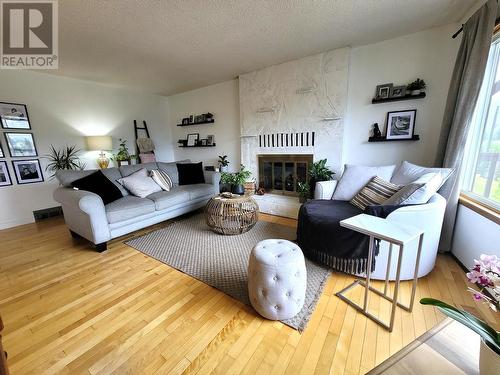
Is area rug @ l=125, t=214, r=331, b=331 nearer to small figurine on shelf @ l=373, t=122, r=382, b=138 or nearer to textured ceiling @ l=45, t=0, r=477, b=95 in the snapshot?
small figurine on shelf @ l=373, t=122, r=382, b=138

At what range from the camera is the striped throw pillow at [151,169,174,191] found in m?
3.18

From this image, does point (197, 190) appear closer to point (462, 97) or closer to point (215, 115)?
point (215, 115)

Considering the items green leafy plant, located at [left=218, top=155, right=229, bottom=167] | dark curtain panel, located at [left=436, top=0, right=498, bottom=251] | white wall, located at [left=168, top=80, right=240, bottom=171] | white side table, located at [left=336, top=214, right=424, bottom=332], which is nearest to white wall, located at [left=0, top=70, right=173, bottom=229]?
white wall, located at [left=168, top=80, right=240, bottom=171]

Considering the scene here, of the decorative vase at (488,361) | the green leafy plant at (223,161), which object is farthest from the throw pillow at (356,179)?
the green leafy plant at (223,161)

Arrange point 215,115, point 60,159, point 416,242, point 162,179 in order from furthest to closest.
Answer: point 215,115
point 60,159
point 162,179
point 416,242

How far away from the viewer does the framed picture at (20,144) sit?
10.3 feet

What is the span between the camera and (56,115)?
3.57 m

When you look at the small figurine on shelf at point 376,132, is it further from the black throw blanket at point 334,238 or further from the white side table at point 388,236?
the white side table at point 388,236

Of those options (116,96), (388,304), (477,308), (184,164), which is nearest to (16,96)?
(116,96)

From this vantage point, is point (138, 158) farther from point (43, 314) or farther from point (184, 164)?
point (43, 314)

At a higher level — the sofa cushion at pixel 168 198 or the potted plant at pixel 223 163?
the potted plant at pixel 223 163

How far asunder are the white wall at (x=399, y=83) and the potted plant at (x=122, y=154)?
13.8 feet

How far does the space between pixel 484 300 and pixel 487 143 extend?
2.06 meters

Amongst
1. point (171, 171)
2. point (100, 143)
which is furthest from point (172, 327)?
point (100, 143)
